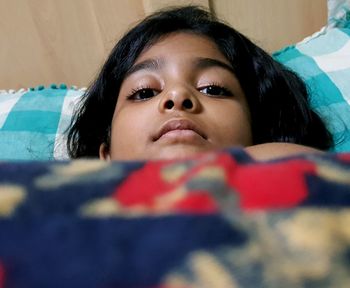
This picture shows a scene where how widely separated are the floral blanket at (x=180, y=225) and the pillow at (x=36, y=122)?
2.54 ft

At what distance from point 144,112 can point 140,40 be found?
0.89 feet

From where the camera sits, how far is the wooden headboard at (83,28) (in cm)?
139

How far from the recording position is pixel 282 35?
1503mm

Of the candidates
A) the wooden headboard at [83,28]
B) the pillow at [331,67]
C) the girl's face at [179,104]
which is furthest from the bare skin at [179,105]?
the wooden headboard at [83,28]

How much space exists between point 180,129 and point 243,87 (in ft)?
0.95

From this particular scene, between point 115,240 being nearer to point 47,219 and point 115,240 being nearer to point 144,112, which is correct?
point 47,219

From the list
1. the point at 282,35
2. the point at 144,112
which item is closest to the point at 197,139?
the point at 144,112

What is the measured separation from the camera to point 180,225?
300 mm

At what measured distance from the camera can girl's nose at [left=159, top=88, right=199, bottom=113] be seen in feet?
2.50

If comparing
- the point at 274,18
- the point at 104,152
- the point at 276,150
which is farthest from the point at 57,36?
the point at 276,150

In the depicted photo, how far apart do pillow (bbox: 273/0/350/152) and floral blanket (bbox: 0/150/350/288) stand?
2.22 feet

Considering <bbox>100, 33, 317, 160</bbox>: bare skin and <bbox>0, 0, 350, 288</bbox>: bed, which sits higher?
<bbox>0, 0, 350, 288</bbox>: bed

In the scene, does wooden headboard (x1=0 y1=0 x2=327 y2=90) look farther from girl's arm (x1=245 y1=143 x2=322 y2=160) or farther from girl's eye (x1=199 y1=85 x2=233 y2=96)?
girl's arm (x1=245 y1=143 x2=322 y2=160)

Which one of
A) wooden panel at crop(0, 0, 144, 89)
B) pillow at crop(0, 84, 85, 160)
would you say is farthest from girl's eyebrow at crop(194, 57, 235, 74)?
wooden panel at crop(0, 0, 144, 89)
